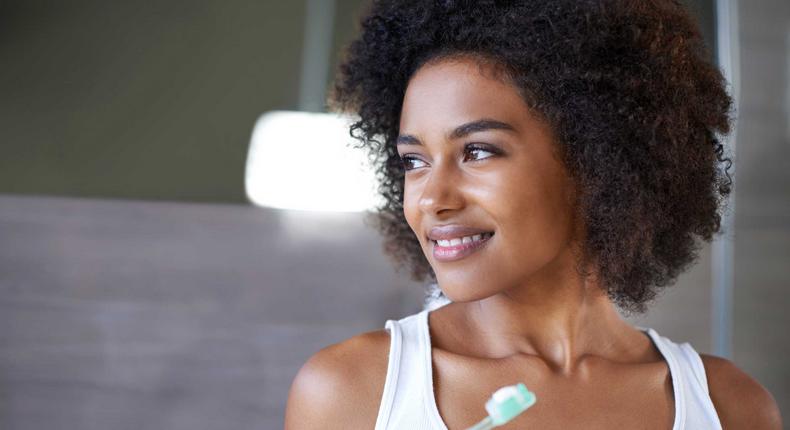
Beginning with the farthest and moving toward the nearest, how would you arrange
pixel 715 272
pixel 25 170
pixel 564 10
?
pixel 715 272 → pixel 25 170 → pixel 564 10

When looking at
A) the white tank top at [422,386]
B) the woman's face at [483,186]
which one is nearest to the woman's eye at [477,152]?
the woman's face at [483,186]

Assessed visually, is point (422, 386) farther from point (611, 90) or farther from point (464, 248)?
point (611, 90)

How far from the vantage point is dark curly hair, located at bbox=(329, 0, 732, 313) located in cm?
110

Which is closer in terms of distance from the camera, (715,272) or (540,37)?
(540,37)

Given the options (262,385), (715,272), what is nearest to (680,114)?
(715,272)

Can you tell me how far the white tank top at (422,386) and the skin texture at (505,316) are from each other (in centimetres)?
2

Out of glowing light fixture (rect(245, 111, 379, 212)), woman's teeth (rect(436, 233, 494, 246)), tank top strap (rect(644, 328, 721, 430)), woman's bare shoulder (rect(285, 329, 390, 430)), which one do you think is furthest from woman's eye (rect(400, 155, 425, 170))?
glowing light fixture (rect(245, 111, 379, 212))

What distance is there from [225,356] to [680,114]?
1051 mm

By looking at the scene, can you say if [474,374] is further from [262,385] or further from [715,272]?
[715,272]

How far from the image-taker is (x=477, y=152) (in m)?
1.08

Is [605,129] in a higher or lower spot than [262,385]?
higher

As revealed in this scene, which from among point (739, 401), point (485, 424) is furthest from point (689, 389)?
point (485, 424)

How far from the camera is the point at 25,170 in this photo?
1739 mm

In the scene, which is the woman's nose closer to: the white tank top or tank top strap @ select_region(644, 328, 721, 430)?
the white tank top
